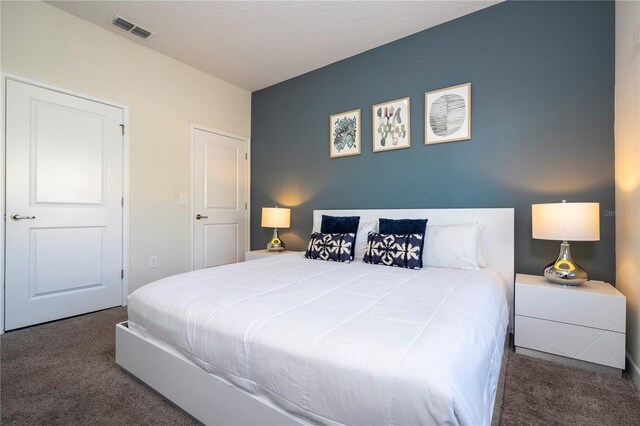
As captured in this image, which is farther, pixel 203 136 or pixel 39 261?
pixel 203 136

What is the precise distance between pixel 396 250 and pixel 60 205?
2943 mm

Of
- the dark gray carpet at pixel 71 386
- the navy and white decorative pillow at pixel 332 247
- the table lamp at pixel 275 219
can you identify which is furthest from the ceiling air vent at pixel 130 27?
the dark gray carpet at pixel 71 386

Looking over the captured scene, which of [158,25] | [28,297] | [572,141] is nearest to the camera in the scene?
[572,141]

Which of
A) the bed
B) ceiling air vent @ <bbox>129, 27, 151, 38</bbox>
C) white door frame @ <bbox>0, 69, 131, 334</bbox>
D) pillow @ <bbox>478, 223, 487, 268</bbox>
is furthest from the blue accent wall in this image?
white door frame @ <bbox>0, 69, 131, 334</bbox>

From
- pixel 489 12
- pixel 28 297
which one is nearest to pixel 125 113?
pixel 28 297

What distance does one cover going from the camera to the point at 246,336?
1.12 meters

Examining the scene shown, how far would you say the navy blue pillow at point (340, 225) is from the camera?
2936mm

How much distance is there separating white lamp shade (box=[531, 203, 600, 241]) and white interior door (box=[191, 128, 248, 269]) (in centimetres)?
343

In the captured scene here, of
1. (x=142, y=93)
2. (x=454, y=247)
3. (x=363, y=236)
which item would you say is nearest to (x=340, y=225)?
(x=363, y=236)

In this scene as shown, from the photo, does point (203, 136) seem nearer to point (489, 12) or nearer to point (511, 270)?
point (489, 12)

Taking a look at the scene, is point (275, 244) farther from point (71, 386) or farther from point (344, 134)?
point (71, 386)

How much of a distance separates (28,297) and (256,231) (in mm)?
2372

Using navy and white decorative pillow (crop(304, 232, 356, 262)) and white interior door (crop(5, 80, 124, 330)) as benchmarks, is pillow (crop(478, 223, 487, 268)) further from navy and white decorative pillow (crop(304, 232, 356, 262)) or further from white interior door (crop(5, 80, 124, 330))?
white interior door (crop(5, 80, 124, 330))

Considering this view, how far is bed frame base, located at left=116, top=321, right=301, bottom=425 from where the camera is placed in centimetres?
110
